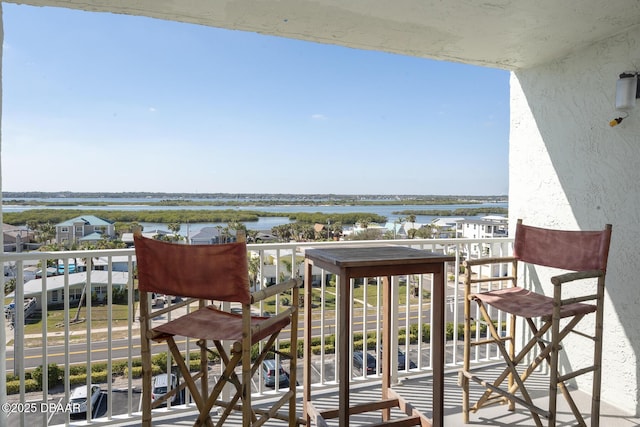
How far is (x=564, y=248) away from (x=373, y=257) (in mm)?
1407

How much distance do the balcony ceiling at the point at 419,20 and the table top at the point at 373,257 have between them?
61.0 inches

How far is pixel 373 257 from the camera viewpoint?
6.89 ft

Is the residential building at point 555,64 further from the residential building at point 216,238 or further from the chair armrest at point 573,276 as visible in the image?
the residential building at point 216,238

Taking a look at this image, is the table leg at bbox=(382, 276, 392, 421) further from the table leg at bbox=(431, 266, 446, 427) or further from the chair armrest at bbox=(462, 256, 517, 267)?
the chair armrest at bbox=(462, 256, 517, 267)

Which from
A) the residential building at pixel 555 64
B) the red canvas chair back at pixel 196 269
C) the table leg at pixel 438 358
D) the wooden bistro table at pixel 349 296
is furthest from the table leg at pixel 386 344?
the residential building at pixel 555 64

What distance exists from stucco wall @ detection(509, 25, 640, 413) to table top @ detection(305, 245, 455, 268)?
5.46ft

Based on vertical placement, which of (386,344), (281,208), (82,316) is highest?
(281,208)

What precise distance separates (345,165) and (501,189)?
1676 cm

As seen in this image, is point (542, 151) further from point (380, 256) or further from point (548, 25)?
point (380, 256)

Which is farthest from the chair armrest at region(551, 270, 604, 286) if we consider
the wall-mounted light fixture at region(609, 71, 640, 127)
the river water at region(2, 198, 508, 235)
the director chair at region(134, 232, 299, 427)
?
the river water at region(2, 198, 508, 235)

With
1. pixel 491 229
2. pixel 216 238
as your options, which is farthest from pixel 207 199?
pixel 491 229

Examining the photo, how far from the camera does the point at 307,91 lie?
66.4 ft

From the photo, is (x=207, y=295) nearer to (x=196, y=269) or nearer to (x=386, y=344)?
(x=196, y=269)

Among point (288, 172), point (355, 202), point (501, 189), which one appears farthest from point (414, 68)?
point (501, 189)
